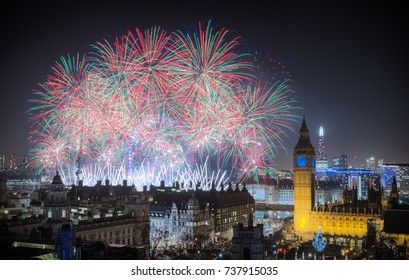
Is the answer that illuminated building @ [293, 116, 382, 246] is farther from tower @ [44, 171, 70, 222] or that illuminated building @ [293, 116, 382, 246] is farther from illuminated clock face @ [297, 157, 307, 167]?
tower @ [44, 171, 70, 222]

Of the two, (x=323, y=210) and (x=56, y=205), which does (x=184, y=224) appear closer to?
(x=56, y=205)

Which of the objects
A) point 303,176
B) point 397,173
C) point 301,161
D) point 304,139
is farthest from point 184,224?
point 397,173

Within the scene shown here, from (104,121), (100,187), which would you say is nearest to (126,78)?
(104,121)

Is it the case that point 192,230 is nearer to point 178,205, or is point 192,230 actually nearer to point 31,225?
point 178,205

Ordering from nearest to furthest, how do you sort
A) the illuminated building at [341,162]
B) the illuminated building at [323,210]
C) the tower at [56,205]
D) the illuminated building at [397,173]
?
the tower at [56,205]
the illuminated building at [323,210]
the illuminated building at [397,173]
the illuminated building at [341,162]

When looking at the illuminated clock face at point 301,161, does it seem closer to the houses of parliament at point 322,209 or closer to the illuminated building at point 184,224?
the houses of parliament at point 322,209

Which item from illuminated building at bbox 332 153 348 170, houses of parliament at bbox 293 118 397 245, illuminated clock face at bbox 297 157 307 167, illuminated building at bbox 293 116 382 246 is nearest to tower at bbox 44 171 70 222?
houses of parliament at bbox 293 118 397 245

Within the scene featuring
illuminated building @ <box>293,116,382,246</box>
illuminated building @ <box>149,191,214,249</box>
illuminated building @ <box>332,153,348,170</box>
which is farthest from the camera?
illuminated building @ <box>332,153,348,170</box>

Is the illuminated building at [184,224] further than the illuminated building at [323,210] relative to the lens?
No

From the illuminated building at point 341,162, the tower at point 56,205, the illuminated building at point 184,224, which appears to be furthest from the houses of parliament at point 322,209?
the illuminated building at point 341,162
